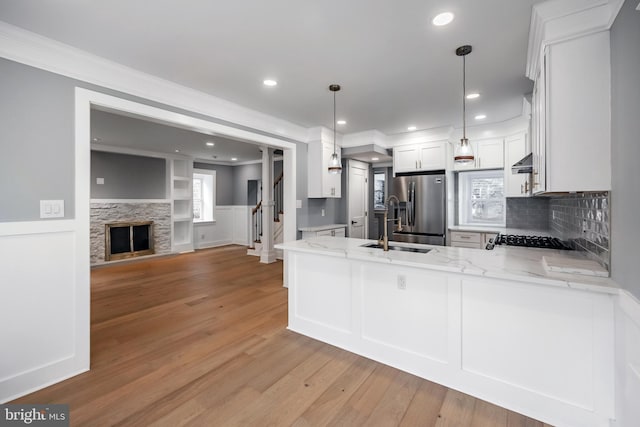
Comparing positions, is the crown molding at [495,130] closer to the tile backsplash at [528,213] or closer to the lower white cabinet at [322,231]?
the tile backsplash at [528,213]

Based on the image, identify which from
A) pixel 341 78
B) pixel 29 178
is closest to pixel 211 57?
pixel 341 78

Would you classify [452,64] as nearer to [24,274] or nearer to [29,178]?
[29,178]

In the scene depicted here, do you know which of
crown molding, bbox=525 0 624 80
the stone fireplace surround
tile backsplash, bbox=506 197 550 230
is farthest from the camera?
the stone fireplace surround

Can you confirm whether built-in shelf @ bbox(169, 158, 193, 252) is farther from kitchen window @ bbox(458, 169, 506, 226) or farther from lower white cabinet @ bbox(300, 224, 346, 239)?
kitchen window @ bbox(458, 169, 506, 226)

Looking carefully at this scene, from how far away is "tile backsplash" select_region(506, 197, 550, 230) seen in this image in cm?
427

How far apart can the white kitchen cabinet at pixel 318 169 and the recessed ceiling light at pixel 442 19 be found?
2.81m

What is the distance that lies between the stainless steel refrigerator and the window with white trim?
18.5 ft

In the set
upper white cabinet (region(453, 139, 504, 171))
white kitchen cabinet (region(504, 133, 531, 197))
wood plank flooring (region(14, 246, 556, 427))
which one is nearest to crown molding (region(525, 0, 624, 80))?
wood plank flooring (region(14, 246, 556, 427))

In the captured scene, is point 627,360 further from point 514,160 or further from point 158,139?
point 158,139

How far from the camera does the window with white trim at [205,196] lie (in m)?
8.41

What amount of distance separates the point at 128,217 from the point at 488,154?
7.24 meters

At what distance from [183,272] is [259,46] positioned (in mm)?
4595

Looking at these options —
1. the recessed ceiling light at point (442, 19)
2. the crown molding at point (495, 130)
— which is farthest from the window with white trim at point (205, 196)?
the recessed ceiling light at point (442, 19)

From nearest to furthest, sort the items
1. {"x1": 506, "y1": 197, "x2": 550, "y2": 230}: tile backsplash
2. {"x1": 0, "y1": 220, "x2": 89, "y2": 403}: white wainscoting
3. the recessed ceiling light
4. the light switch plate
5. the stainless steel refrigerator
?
the recessed ceiling light, {"x1": 0, "y1": 220, "x2": 89, "y2": 403}: white wainscoting, the light switch plate, {"x1": 506, "y1": 197, "x2": 550, "y2": 230}: tile backsplash, the stainless steel refrigerator
